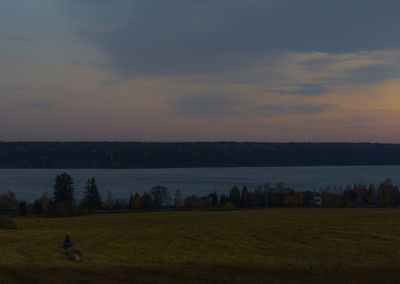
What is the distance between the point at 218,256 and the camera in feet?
65.6

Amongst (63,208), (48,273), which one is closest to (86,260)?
(48,273)

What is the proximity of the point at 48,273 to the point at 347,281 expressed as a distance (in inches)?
406

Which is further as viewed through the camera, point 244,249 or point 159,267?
point 244,249

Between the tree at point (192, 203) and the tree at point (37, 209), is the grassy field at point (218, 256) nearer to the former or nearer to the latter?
the tree at point (37, 209)

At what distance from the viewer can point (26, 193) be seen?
12400cm

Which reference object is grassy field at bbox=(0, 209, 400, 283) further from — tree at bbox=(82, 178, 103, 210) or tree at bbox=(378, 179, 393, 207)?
tree at bbox=(378, 179, 393, 207)

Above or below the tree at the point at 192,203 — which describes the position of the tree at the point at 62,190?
above

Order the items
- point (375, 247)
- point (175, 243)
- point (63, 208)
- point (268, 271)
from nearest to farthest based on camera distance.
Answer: point (268, 271) < point (375, 247) < point (175, 243) < point (63, 208)

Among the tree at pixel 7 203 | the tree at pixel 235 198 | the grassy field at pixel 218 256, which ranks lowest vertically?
A: the tree at pixel 7 203

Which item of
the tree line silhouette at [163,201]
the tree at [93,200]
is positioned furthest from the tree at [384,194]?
the tree at [93,200]

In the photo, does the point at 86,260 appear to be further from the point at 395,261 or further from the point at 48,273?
the point at 395,261

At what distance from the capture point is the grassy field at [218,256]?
Answer: 15.3 metres

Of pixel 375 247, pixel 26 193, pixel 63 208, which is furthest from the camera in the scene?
pixel 26 193

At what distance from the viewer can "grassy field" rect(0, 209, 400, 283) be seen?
50.2 ft
